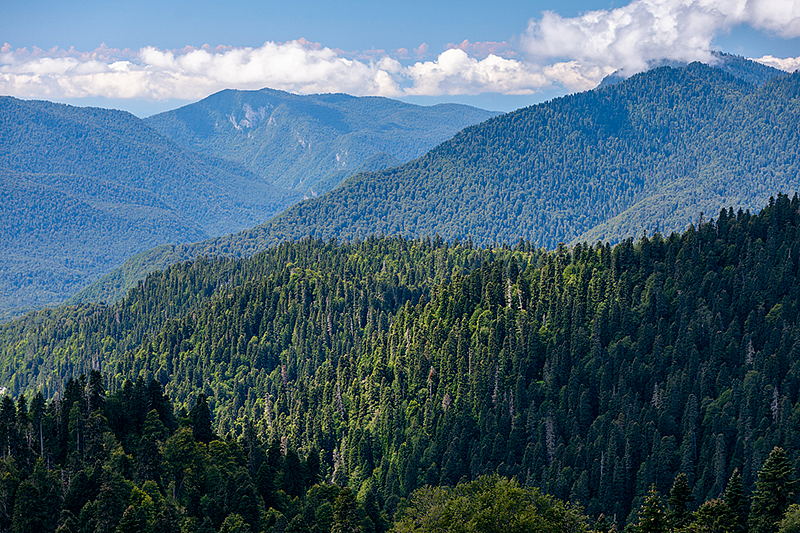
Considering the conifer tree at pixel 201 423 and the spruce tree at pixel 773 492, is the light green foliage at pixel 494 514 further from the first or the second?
the conifer tree at pixel 201 423

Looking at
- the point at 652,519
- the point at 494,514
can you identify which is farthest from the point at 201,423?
the point at 652,519

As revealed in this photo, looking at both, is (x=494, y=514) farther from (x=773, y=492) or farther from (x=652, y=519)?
(x=773, y=492)

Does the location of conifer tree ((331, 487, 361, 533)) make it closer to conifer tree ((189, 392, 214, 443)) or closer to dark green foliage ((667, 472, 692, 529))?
dark green foliage ((667, 472, 692, 529))

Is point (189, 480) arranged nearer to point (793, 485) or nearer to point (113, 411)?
point (113, 411)

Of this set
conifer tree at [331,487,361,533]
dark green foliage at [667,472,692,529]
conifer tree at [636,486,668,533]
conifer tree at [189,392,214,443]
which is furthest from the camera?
conifer tree at [189,392,214,443]

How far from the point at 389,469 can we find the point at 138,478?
91325mm

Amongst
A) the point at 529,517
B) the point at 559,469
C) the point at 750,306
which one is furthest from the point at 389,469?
the point at 529,517

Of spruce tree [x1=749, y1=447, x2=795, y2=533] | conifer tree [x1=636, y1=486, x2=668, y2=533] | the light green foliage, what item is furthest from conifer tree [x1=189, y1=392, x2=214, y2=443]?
spruce tree [x1=749, y1=447, x2=795, y2=533]

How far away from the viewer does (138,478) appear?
117m

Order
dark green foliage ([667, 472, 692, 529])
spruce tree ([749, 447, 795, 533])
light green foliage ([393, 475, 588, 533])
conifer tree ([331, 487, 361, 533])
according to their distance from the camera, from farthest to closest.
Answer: conifer tree ([331, 487, 361, 533]) → spruce tree ([749, 447, 795, 533]) → dark green foliage ([667, 472, 692, 529]) → light green foliage ([393, 475, 588, 533])

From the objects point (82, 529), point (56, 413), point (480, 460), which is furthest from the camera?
point (480, 460)

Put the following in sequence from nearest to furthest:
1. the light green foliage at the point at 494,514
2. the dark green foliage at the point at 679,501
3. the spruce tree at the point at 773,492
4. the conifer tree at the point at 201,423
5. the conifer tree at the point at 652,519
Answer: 1. the light green foliage at the point at 494,514
2. the conifer tree at the point at 652,519
3. the dark green foliage at the point at 679,501
4. the spruce tree at the point at 773,492
5. the conifer tree at the point at 201,423

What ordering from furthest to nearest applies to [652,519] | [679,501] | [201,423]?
[201,423] → [679,501] → [652,519]

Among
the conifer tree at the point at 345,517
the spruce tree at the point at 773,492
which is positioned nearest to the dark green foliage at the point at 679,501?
the spruce tree at the point at 773,492
